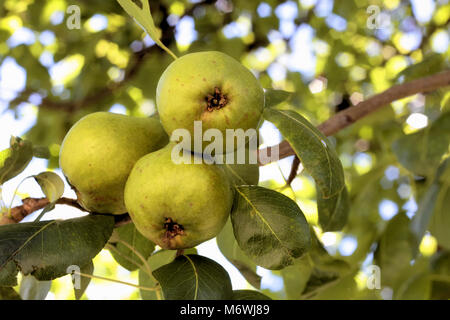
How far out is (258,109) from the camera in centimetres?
93

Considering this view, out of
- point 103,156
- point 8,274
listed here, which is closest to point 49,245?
point 8,274

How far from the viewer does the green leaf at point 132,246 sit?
1.26 metres

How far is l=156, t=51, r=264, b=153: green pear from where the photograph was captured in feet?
2.90

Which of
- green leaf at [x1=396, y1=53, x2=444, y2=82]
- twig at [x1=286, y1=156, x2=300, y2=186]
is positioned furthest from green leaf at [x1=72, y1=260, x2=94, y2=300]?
green leaf at [x1=396, y1=53, x2=444, y2=82]

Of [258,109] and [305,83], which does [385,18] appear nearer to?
[305,83]

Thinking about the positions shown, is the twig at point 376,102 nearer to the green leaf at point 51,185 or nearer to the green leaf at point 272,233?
the green leaf at point 272,233

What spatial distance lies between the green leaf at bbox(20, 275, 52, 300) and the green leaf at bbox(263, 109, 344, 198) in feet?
2.71

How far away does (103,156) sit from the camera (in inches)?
37.9

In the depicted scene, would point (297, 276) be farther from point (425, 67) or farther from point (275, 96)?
point (425, 67)

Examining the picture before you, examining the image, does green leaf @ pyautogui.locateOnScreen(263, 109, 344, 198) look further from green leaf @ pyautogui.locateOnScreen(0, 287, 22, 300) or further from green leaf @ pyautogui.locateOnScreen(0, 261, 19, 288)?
green leaf @ pyautogui.locateOnScreen(0, 287, 22, 300)

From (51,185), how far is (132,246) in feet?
0.98

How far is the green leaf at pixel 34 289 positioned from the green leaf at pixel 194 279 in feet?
1.65
